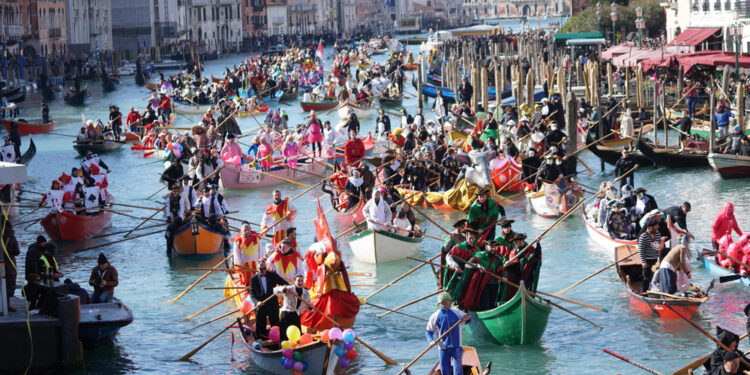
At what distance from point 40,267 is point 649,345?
766 cm

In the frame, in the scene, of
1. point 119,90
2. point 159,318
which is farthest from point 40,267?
point 119,90

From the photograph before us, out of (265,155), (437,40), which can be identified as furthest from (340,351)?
(437,40)

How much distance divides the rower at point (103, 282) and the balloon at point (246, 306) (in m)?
1.86

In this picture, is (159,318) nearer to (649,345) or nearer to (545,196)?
(649,345)

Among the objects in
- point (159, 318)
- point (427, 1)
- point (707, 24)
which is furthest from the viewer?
point (427, 1)

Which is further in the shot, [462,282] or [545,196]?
[545,196]

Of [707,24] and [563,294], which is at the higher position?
[707,24]

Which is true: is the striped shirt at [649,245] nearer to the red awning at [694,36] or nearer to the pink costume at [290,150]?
the pink costume at [290,150]

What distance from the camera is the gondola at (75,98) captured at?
57.4m

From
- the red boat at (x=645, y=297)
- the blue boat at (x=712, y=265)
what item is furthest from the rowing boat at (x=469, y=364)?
the blue boat at (x=712, y=265)

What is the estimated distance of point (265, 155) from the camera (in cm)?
2962

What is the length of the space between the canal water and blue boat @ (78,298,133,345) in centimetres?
31

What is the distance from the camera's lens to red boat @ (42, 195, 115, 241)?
22.7 m

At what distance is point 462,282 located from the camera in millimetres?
14578
